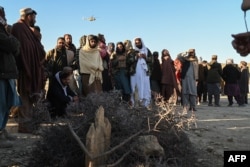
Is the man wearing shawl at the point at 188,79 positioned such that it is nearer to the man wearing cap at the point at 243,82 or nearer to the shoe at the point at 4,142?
the man wearing cap at the point at 243,82

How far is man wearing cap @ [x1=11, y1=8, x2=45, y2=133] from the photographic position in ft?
19.6

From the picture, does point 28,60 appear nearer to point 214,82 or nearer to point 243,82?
point 214,82

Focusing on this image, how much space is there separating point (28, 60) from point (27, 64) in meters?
0.07

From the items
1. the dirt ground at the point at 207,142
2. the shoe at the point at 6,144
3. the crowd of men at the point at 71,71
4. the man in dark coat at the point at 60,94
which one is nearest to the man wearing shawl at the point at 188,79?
the crowd of men at the point at 71,71

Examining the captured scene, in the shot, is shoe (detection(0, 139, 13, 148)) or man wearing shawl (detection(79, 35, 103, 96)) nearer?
shoe (detection(0, 139, 13, 148))

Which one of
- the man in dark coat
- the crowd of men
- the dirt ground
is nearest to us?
the dirt ground

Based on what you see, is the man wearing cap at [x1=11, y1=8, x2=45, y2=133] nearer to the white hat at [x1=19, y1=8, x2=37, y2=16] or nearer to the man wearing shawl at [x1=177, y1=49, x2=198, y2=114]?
the white hat at [x1=19, y1=8, x2=37, y2=16]

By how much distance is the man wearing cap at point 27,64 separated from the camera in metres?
5.98

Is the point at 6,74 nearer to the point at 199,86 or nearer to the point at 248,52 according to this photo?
the point at 248,52

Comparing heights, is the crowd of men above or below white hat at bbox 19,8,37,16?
below

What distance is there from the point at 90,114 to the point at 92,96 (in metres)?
0.30

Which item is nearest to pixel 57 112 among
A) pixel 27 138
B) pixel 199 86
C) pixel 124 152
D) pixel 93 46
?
pixel 27 138

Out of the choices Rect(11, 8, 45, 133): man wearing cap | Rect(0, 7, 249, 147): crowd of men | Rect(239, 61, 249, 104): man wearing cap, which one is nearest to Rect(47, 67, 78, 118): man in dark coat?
Rect(0, 7, 249, 147): crowd of men

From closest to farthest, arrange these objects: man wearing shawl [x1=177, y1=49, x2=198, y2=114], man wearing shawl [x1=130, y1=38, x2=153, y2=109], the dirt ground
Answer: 1. the dirt ground
2. man wearing shawl [x1=130, y1=38, x2=153, y2=109]
3. man wearing shawl [x1=177, y1=49, x2=198, y2=114]
